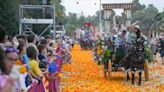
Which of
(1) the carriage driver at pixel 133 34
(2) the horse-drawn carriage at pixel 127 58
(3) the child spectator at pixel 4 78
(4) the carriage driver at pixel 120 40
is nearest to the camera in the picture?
(3) the child spectator at pixel 4 78

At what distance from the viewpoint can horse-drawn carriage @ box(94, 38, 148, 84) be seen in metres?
17.5

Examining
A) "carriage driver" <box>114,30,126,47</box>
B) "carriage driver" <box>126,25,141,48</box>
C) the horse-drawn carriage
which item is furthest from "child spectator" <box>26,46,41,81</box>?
"carriage driver" <box>114,30,126,47</box>

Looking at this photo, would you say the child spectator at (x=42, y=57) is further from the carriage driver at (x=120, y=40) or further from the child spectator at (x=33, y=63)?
the carriage driver at (x=120, y=40)

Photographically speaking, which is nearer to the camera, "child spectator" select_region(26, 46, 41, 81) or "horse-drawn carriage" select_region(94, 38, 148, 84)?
"child spectator" select_region(26, 46, 41, 81)

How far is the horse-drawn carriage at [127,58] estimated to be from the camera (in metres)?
17.5

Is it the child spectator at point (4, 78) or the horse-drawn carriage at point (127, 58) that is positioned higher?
the child spectator at point (4, 78)

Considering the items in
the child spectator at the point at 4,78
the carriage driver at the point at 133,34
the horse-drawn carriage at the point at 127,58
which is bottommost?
the horse-drawn carriage at the point at 127,58

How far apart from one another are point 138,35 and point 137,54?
80 cm

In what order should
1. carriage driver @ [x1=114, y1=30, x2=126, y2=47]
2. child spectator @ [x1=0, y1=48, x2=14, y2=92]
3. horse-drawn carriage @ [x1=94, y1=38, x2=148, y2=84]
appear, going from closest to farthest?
child spectator @ [x1=0, y1=48, x2=14, y2=92] < horse-drawn carriage @ [x1=94, y1=38, x2=148, y2=84] < carriage driver @ [x1=114, y1=30, x2=126, y2=47]

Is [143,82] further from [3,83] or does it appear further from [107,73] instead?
[3,83]

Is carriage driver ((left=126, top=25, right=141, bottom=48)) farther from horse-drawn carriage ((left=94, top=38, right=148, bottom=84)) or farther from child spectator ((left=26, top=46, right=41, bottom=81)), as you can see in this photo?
child spectator ((left=26, top=46, right=41, bottom=81))

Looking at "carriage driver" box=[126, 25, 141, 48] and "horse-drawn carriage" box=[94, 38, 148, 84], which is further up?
"carriage driver" box=[126, 25, 141, 48]

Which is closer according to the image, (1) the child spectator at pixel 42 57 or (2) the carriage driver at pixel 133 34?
(1) the child spectator at pixel 42 57

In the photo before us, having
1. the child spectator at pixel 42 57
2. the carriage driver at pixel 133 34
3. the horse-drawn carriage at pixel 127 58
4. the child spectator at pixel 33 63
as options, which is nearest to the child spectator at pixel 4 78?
the child spectator at pixel 33 63
